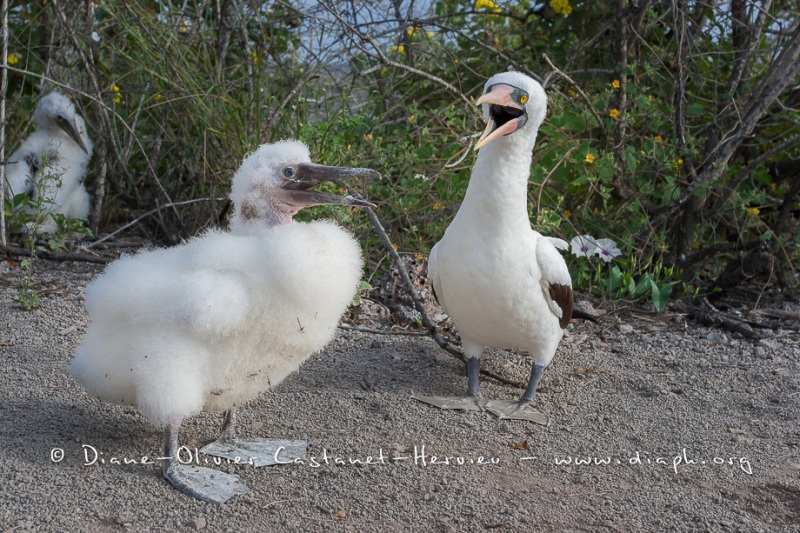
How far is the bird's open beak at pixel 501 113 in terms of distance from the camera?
3.59m

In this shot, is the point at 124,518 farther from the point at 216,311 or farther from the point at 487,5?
the point at 487,5

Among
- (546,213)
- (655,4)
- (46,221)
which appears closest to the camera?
(546,213)

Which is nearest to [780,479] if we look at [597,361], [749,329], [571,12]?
[597,361]

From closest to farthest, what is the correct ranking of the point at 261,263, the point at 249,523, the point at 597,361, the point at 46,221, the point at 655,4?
1. the point at 249,523
2. the point at 261,263
3. the point at 597,361
4. the point at 655,4
5. the point at 46,221

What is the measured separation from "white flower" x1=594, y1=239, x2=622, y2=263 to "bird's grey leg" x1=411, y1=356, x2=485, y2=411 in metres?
1.56

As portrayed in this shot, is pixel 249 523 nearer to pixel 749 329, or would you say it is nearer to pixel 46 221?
pixel 749 329

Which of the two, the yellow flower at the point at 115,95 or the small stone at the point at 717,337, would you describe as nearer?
the small stone at the point at 717,337

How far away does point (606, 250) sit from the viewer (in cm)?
544

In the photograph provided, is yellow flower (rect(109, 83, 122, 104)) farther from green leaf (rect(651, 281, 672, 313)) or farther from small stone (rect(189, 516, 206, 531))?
small stone (rect(189, 516, 206, 531))

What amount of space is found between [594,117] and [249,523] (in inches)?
151

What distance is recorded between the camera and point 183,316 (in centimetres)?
303

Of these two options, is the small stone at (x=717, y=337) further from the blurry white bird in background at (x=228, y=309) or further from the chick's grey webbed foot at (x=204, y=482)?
the chick's grey webbed foot at (x=204, y=482)

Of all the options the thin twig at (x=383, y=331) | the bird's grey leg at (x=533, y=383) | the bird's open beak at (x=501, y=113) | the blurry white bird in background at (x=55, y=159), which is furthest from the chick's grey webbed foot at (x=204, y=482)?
the blurry white bird in background at (x=55, y=159)

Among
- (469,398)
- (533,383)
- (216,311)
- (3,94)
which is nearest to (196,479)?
(216,311)
